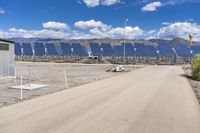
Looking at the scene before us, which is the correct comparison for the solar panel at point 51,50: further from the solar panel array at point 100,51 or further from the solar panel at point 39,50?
the solar panel at point 39,50

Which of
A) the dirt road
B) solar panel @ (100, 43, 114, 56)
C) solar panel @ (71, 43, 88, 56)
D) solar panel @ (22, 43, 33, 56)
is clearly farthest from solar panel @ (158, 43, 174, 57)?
the dirt road

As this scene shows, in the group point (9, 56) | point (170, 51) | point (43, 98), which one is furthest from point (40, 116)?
point (170, 51)

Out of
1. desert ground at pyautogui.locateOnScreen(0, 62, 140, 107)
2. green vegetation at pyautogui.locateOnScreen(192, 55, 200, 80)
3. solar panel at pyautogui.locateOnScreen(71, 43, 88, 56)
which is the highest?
solar panel at pyautogui.locateOnScreen(71, 43, 88, 56)

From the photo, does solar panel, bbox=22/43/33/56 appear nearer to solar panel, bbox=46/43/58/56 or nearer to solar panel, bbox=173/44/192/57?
solar panel, bbox=46/43/58/56

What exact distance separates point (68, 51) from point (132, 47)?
19543 mm

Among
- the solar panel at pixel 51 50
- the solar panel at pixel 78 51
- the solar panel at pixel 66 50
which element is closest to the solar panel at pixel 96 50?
the solar panel at pixel 78 51

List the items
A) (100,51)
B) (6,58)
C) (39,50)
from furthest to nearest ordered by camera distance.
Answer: (39,50) → (100,51) → (6,58)

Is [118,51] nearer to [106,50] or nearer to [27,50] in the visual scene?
[106,50]

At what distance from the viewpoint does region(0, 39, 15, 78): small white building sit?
27.7m

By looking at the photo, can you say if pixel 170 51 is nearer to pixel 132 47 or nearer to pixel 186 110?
pixel 132 47

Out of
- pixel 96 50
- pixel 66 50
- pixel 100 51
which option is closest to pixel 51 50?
pixel 66 50

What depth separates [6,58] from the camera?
28.3 meters

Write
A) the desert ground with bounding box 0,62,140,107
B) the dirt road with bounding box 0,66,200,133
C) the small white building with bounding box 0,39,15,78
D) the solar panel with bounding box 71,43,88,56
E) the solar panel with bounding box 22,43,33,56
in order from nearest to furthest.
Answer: the dirt road with bounding box 0,66,200,133
the desert ground with bounding box 0,62,140,107
the small white building with bounding box 0,39,15,78
the solar panel with bounding box 22,43,33,56
the solar panel with bounding box 71,43,88,56

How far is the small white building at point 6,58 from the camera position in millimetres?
27734
